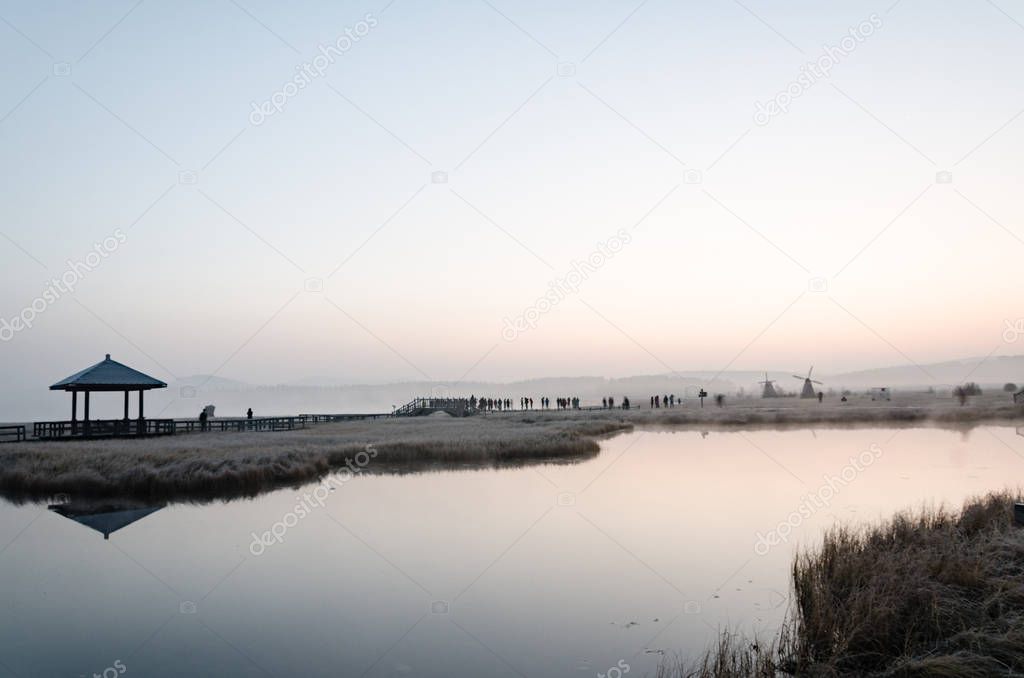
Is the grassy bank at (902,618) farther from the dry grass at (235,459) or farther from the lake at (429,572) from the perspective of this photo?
the dry grass at (235,459)

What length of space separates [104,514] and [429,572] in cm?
1166

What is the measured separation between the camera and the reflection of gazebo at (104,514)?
1864 cm

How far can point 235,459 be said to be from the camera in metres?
27.6

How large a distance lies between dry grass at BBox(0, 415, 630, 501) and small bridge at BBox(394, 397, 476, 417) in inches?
1184

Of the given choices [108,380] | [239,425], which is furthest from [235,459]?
[239,425]

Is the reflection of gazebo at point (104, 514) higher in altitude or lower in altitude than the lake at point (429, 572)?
higher

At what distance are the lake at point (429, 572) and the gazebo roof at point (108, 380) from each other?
697 inches

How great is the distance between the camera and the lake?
9859mm

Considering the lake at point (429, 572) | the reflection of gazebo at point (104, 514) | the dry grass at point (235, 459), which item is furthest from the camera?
the dry grass at point (235, 459)

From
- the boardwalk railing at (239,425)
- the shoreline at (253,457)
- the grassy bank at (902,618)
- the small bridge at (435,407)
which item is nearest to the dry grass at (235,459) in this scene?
the shoreline at (253,457)

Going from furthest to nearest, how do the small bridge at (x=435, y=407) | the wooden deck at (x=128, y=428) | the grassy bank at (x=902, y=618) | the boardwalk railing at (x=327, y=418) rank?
the small bridge at (x=435, y=407), the boardwalk railing at (x=327, y=418), the wooden deck at (x=128, y=428), the grassy bank at (x=902, y=618)

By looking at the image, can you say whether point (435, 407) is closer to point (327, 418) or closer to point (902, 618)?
point (327, 418)

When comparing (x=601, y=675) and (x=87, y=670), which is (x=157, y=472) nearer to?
(x=87, y=670)

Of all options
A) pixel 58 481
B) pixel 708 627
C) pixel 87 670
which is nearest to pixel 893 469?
pixel 708 627
